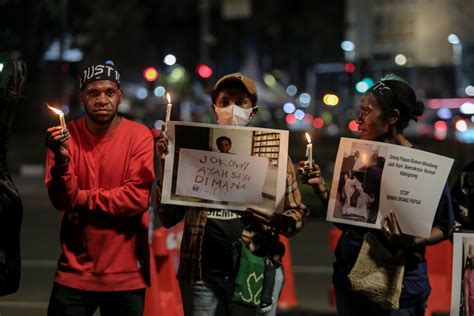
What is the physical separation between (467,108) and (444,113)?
2413mm

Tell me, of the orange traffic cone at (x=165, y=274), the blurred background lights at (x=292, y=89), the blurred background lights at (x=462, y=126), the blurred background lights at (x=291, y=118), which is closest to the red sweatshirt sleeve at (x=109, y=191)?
the orange traffic cone at (x=165, y=274)

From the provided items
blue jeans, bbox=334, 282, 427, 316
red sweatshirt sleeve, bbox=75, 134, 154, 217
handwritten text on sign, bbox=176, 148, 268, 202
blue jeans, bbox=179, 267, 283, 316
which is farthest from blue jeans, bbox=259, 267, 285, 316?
red sweatshirt sleeve, bbox=75, 134, 154, 217

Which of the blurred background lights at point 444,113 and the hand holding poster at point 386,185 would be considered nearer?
the hand holding poster at point 386,185

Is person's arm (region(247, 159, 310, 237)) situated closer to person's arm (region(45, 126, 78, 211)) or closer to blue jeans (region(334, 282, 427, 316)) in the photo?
blue jeans (region(334, 282, 427, 316))

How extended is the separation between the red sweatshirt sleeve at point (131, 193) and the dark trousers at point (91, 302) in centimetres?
40

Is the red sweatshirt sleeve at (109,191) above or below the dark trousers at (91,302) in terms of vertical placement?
above

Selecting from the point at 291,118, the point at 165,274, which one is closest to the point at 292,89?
the point at 291,118

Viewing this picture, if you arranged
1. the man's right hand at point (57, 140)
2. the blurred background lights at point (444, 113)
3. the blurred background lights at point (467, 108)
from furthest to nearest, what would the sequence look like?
the blurred background lights at point (444, 113) → the blurred background lights at point (467, 108) → the man's right hand at point (57, 140)

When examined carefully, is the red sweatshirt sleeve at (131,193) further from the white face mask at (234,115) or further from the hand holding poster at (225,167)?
the white face mask at (234,115)

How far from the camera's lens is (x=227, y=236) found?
4590 millimetres

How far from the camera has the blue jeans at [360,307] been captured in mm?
4496

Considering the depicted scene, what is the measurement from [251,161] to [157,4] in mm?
58353

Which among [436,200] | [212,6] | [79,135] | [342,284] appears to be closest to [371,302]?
[342,284]

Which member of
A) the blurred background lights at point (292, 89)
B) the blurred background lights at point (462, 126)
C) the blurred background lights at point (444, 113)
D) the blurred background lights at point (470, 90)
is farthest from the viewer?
the blurred background lights at point (292, 89)
